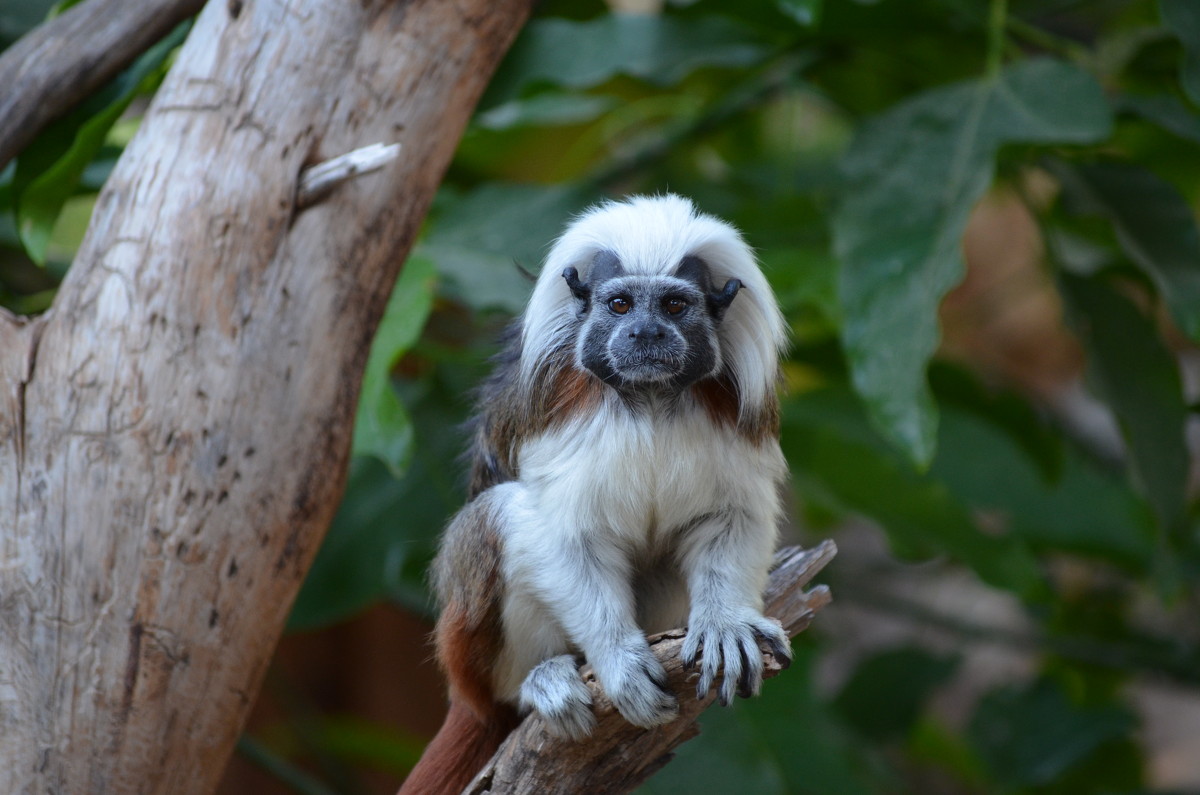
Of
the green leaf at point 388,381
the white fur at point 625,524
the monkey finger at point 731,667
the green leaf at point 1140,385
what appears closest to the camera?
the monkey finger at point 731,667

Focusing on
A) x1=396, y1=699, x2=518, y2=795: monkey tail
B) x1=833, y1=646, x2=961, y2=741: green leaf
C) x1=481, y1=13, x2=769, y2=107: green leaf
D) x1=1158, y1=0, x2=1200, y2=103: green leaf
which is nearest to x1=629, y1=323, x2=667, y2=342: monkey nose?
x1=396, y1=699, x2=518, y2=795: monkey tail

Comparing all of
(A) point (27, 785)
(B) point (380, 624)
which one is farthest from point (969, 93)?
(B) point (380, 624)

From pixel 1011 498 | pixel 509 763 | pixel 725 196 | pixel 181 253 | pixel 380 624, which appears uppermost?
pixel 181 253

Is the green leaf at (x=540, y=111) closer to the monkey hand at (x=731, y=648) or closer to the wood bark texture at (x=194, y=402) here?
the wood bark texture at (x=194, y=402)

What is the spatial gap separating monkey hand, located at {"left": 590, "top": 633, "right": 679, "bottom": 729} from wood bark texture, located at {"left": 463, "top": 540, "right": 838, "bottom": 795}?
2 centimetres

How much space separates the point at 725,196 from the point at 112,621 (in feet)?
7.41

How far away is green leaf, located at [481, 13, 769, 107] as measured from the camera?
2664 millimetres

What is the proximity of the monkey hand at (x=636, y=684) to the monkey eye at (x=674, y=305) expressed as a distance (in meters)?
0.51

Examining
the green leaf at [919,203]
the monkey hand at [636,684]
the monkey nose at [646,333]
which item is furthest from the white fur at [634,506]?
the green leaf at [919,203]

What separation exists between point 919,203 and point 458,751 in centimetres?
155

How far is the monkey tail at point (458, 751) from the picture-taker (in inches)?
70.5

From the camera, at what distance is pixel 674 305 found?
1.64m

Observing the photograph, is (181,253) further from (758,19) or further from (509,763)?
(758,19)

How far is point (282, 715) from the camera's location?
4.43m
